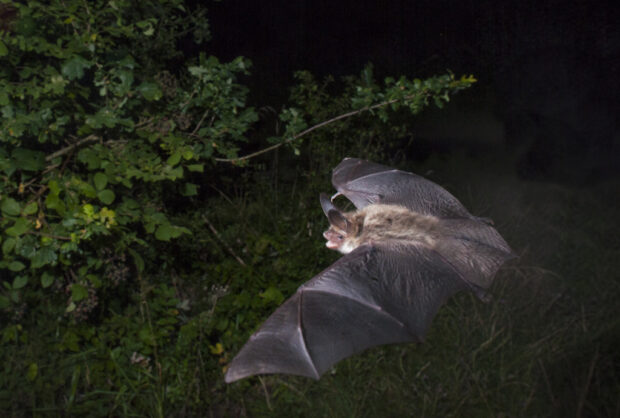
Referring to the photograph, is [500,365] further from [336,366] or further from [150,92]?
[150,92]

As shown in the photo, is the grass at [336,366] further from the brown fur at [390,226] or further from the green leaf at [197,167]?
the green leaf at [197,167]

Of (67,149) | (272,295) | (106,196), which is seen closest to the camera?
(106,196)

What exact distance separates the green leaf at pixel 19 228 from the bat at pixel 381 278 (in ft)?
3.25

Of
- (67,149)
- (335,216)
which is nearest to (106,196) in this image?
(67,149)

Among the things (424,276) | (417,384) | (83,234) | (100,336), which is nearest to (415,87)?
(424,276)

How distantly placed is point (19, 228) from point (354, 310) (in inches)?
46.8

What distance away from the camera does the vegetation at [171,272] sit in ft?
6.30

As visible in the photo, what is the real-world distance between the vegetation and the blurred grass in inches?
0.4

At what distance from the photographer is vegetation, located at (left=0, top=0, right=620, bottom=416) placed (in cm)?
192

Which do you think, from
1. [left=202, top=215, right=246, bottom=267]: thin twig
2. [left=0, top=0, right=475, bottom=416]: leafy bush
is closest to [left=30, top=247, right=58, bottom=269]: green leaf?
[left=0, top=0, right=475, bottom=416]: leafy bush

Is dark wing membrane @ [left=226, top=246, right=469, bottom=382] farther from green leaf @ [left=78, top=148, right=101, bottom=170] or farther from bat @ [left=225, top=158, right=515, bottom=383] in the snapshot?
green leaf @ [left=78, top=148, right=101, bottom=170]

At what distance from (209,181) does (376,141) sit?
144 cm

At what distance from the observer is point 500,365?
2.31 metres

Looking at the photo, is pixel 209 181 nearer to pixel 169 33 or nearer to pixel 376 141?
pixel 169 33
